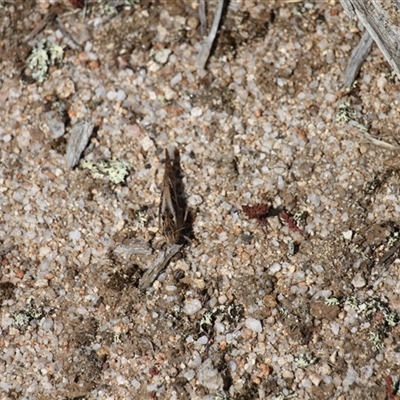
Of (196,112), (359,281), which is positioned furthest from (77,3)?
(359,281)

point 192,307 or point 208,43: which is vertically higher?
point 208,43

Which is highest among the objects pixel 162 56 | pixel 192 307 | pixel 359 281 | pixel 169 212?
pixel 162 56

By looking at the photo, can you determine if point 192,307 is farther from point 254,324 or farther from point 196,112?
point 196,112

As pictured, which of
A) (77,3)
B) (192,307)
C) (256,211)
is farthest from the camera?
(77,3)

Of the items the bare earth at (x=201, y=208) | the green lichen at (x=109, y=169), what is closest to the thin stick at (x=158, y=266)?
the bare earth at (x=201, y=208)

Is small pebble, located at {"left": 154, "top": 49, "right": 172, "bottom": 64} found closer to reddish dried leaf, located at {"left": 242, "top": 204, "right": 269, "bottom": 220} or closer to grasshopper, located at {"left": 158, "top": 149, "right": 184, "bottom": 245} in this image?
grasshopper, located at {"left": 158, "top": 149, "right": 184, "bottom": 245}

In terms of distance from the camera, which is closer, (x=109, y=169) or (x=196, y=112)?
(x=109, y=169)

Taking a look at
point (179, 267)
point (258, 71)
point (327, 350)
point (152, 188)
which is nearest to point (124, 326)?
point (179, 267)

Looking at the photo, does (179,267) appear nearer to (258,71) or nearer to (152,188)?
(152,188)

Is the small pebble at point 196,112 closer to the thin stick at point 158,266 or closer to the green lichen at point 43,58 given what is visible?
the thin stick at point 158,266
